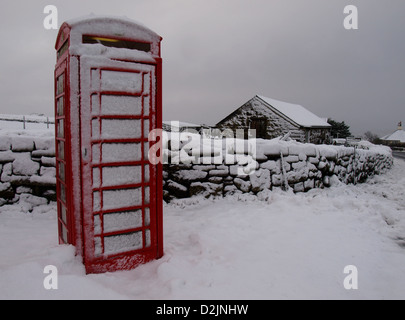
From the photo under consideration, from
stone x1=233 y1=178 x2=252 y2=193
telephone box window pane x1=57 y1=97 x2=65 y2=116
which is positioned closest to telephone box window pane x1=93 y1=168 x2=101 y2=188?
telephone box window pane x1=57 y1=97 x2=65 y2=116

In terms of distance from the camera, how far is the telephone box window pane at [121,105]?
3020 mm

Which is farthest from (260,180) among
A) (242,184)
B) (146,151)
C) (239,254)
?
(146,151)

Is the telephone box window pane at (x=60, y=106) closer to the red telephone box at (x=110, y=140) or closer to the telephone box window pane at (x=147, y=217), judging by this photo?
the red telephone box at (x=110, y=140)

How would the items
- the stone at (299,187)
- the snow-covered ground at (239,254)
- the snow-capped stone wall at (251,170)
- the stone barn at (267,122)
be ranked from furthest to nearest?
the stone barn at (267,122) → the stone at (299,187) → the snow-capped stone wall at (251,170) → the snow-covered ground at (239,254)

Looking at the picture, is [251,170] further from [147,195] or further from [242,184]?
[147,195]

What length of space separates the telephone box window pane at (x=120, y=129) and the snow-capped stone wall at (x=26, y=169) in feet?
9.77

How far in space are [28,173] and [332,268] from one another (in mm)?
5548

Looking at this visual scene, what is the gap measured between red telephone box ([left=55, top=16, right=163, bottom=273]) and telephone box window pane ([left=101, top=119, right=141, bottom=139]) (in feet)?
0.04

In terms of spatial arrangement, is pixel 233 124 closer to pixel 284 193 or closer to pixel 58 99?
pixel 284 193

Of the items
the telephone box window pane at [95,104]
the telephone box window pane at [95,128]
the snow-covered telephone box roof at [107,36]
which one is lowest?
the telephone box window pane at [95,128]

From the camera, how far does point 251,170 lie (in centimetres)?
634

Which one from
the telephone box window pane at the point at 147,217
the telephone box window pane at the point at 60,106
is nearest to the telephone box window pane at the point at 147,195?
the telephone box window pane at the point at 147,217

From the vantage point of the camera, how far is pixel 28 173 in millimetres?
5270
